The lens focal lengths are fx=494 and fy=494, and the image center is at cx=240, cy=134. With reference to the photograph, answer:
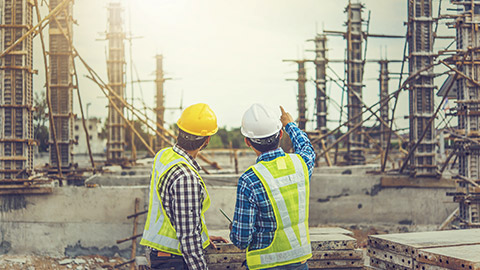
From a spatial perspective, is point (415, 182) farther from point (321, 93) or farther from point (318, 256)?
point (321, 93)

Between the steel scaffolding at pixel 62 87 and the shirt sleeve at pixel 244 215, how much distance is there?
10.9m

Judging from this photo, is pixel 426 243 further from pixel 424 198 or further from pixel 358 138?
pixel 358 138

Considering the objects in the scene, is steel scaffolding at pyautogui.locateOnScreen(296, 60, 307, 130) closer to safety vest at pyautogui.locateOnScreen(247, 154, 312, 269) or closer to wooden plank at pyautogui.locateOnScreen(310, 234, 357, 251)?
wooden plank at pyautogui.locateOnScreen(310, 234, 357, 251)

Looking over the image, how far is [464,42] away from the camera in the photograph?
10.2m

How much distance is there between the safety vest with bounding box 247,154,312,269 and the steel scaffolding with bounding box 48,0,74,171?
1095 centimetres

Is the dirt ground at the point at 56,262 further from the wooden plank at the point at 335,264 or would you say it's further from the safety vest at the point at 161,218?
the safety vest at the point at 161,218

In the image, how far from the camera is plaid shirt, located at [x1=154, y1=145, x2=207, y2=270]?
3363 millimetres

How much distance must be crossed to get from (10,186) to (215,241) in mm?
5916

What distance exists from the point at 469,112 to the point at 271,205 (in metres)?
8.00

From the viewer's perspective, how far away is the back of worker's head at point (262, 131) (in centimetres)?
360

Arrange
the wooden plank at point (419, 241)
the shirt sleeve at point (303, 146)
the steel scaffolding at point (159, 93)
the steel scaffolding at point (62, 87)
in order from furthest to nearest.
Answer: the steel scaffolding at point (159, 93), the steel scaffolding at point (62, 87), the wooden plank at point (419, 241), the shirt sleeve at point (303, 146)

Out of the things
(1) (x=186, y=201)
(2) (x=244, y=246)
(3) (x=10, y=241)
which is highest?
(1) (x=186, y=201)

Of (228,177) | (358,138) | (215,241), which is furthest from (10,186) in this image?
(358,138)

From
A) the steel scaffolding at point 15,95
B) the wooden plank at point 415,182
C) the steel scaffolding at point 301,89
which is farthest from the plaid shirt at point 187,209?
the steel scaffolding at point 301,89
